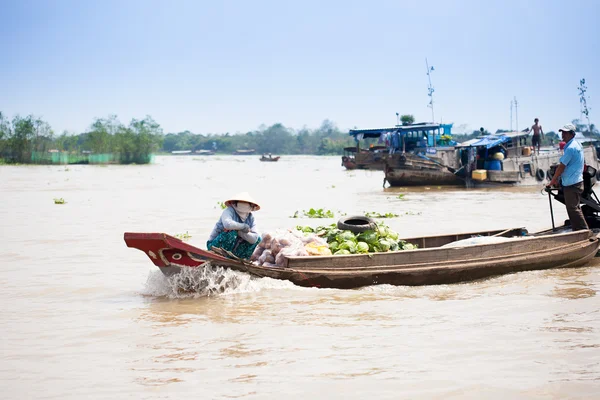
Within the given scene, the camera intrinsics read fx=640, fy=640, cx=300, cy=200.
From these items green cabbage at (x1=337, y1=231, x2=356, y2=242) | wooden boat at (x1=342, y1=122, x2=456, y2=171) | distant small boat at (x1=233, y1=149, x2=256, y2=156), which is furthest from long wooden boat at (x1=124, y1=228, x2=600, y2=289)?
distant small boat at (x1=233, y1=149, x2=256, y2=156)

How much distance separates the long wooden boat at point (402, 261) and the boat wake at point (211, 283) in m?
0.07

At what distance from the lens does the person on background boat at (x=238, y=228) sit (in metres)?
6.52

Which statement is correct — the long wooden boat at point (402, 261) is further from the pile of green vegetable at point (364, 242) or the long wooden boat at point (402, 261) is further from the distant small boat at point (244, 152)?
the distant small boat at point (244, 152)

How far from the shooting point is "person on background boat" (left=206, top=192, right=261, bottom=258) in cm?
652

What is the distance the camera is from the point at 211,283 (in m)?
6.48

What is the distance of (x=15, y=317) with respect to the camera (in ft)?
19.9

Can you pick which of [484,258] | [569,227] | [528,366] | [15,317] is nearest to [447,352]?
[528,366]

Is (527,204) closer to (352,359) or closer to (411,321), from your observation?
(411,321)

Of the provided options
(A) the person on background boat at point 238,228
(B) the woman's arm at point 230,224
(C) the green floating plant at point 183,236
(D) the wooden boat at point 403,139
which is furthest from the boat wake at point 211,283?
(D) the wooden boat at point 403,139

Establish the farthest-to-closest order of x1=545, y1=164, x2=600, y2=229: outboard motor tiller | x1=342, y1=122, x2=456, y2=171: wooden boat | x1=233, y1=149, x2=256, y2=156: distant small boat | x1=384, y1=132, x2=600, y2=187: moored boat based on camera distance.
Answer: x1=233, y1=149, x2=256, y2=156: distant small boat
x1=342, y1=122, x2=456, y2=171: wooden boat
x1=384, y1=132, x2=600, y2=187: moored boat
x1=545, y1=164, x2=600, y2=229: outboard motor tiller

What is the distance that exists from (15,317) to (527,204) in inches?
605

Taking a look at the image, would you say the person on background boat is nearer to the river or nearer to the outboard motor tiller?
the river

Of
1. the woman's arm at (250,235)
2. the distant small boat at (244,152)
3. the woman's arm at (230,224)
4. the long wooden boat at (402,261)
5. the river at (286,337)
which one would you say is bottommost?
the river at (286,337)

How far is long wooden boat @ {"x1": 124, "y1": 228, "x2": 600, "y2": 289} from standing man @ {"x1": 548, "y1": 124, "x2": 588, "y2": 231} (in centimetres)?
26
